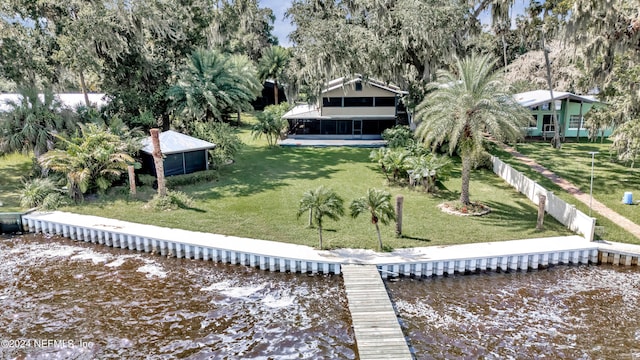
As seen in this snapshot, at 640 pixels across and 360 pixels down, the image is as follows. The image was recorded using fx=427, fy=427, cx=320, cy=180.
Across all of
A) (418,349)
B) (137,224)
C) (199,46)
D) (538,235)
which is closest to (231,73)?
(199,46)

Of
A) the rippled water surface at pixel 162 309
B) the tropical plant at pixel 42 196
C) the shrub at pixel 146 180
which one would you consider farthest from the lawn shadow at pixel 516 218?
the tropical plant at pixel 42 196

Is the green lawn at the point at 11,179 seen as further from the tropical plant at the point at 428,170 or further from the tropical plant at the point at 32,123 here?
the tropical plant at the point at 428,170

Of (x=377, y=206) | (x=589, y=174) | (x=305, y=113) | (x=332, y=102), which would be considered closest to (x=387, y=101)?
(x=332, y=102)

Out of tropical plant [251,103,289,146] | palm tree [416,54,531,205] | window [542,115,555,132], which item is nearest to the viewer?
palm tree [416,54,531,205]

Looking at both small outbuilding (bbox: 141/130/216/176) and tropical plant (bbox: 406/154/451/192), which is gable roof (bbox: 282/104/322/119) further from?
tropical plant (bbox: 406/154/451/192)

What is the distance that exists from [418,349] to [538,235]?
28.6 ft

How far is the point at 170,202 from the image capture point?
19859mm

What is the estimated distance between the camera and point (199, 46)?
31.8m

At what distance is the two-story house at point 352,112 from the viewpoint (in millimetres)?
34625

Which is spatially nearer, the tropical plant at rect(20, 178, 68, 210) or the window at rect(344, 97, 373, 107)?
the tropical plant at rect(20, 178, 68, 210)

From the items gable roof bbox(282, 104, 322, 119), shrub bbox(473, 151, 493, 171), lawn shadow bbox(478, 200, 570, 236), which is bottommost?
lawn shadow bbox(478, 200, 570, 236)

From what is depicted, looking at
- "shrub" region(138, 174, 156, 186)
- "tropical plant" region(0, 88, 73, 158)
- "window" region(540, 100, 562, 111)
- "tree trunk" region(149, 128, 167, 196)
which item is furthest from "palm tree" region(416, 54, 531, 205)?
"tropical plant" region(0, 88, 73, 158)

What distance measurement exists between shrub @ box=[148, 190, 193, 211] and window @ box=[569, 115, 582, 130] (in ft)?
104

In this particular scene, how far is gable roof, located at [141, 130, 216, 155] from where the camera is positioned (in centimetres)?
2319
